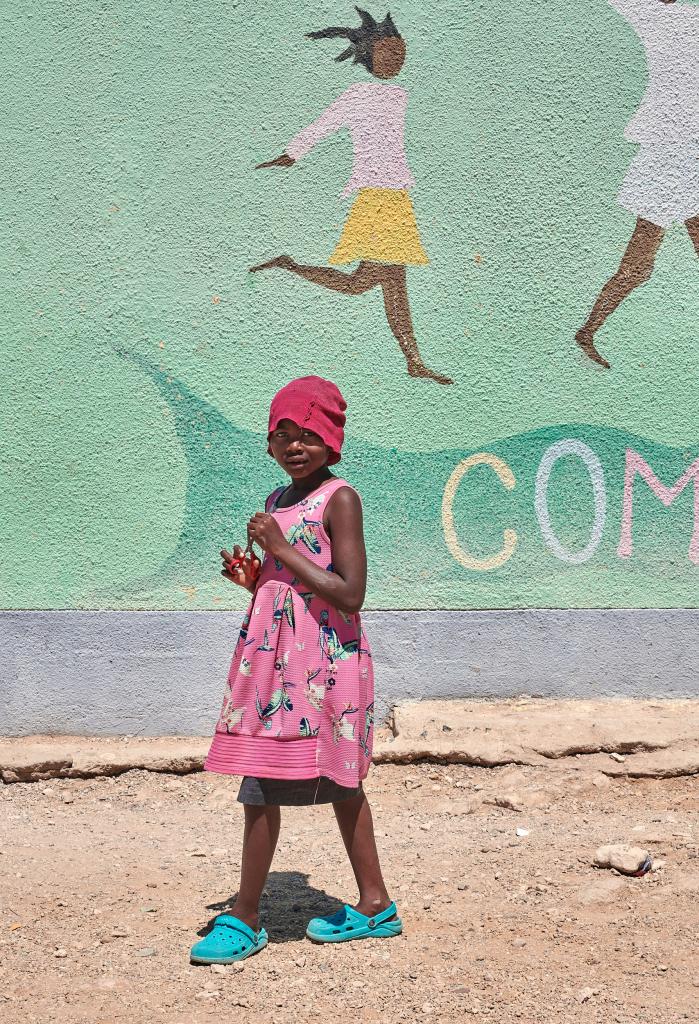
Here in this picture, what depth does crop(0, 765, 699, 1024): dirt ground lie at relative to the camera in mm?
2686

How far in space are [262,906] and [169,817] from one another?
0.93m

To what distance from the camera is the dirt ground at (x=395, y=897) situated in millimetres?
2686

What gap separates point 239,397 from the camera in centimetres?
457

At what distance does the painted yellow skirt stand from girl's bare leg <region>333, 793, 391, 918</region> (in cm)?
237

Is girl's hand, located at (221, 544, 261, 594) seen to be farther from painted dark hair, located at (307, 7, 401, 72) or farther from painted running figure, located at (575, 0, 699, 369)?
painted dark hair, located at (307, 7, 401, 72)

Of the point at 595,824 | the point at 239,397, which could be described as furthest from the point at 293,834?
the point at 239,397

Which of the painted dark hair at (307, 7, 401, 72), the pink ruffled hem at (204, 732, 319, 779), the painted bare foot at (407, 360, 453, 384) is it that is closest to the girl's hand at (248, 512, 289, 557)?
the pink ruffled hem at (204, 732, 319, 779)

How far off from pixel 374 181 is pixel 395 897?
2.71m

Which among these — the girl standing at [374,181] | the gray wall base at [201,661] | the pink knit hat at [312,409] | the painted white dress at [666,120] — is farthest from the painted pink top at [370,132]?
the pink knit hat at [312,409]

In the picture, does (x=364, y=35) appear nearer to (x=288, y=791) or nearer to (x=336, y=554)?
(x=336, y=554)

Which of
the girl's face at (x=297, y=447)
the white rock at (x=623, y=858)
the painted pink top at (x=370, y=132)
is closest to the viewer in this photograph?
the girl's face at (x=297, y=447)

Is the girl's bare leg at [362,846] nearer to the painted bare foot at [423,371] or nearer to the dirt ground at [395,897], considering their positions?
the dirt ground at [395,897]

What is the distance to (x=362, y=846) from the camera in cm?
295

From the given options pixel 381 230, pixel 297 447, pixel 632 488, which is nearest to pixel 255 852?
pixel 297 447
